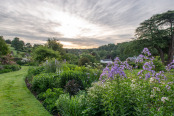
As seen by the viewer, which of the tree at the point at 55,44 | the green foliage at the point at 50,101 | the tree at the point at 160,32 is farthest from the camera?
the tree at the point at 160,32

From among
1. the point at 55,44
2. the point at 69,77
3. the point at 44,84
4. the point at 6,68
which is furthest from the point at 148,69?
the point at 55,44

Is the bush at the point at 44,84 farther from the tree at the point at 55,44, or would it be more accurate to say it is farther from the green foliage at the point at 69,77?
the tree at the point at 55,44

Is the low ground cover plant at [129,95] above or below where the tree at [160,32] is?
below

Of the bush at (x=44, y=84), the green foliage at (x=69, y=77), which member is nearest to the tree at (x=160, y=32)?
the green foliage at (x=69, y=77)

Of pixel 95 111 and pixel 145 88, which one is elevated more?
pixel 145 88

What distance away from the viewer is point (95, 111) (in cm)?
274

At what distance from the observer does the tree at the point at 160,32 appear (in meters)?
22.2

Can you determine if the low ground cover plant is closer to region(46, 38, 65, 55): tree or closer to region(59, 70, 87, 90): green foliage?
region(59, 70, 87, 90): green foliage

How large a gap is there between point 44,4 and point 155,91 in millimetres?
8265

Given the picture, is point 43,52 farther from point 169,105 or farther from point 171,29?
point 171,29

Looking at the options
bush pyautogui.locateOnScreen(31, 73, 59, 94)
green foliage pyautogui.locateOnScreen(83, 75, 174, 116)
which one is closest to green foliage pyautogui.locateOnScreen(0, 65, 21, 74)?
bush pyautogui.locateOnScreen(31, 73, 59, 94)

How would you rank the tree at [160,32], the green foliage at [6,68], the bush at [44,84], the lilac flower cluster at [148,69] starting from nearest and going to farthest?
the lilac flower cluster at [148,69], the bush at [44,84], the green foliage at [6,68], the tree at [160,32]

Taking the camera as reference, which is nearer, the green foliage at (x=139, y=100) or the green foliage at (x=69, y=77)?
the green foliage at (x=139, y=100)

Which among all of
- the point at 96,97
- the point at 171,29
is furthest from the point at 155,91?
the point at 171,29
